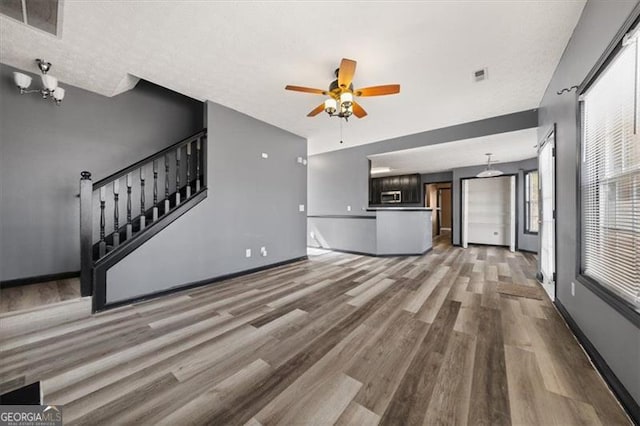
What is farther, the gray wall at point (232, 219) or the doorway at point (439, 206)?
the doorway at point (439, 206)

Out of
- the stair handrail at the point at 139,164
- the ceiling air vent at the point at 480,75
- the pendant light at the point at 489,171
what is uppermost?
the ceiling air vent at the point at 480,75

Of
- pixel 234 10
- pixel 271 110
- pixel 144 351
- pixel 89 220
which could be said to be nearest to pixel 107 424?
pixel 144 351

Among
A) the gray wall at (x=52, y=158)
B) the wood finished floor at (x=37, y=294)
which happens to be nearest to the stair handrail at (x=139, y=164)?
the gray wall at (x=52, y=158)

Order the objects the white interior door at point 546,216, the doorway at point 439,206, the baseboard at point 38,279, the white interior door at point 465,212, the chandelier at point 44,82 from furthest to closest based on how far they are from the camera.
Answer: the doorway at point 439,206, the white interior door at point 465,212, the white interior door at point 546,216, the baseboard at point 38,279, the chandelier at point 44,82

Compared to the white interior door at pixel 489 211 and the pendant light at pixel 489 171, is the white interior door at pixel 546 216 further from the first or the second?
the white interior door at pixel 489 211

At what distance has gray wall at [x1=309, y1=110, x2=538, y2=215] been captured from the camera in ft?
12.9

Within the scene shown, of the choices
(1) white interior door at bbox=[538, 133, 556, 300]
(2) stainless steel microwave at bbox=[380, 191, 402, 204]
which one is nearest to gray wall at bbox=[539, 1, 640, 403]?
(1) white interior door at bbox=[538, 133, 556, 300]

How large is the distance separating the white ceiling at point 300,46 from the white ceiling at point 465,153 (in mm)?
Result: 982

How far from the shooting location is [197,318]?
2270 millimetres

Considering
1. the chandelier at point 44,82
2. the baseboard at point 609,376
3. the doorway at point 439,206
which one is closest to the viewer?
the baseboard at point 609,376

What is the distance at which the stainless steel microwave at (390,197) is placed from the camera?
845 cm

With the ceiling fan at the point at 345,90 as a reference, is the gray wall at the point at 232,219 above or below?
below

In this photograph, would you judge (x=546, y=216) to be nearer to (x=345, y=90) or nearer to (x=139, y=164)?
(x=345, y=90)

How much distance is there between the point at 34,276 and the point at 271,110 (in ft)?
12.5
